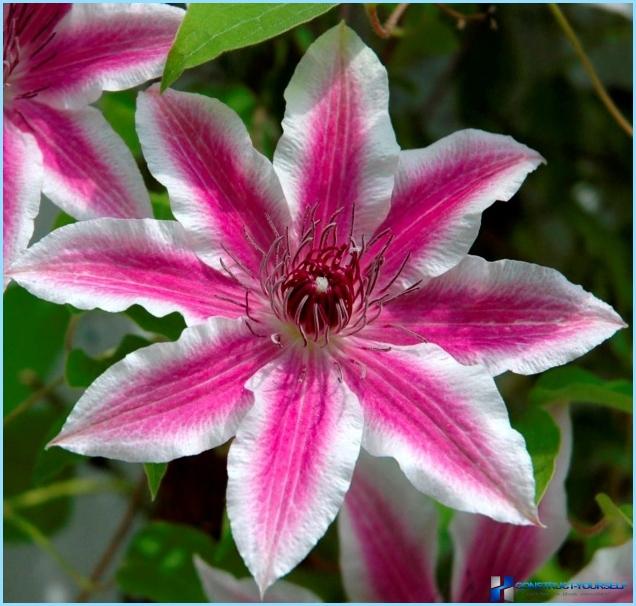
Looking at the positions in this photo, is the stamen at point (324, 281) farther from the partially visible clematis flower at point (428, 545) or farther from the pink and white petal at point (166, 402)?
the partially visible clematis flower at point (428, 545)

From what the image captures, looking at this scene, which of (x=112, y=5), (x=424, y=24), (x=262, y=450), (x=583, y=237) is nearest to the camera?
(x=262, y=450)

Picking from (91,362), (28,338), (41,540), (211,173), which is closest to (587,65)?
(211,173)

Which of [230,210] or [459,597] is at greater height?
[230,210]

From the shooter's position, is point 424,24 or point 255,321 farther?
point 424,24

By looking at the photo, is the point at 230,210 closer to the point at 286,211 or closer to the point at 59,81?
the point at 286,211

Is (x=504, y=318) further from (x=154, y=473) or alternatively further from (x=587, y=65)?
(x=587, y=65)

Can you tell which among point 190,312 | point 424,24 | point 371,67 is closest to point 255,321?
point 190,312
